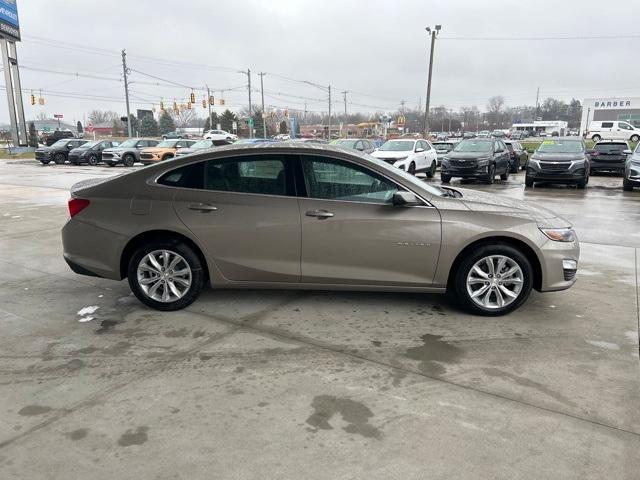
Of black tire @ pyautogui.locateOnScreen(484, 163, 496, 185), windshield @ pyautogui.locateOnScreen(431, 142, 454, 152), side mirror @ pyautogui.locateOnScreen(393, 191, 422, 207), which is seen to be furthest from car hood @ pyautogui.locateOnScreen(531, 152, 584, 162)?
side mirror @ pyautogui.locateOnScreen(393, 191, 422, 207)

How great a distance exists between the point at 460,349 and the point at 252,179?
7.85 feet

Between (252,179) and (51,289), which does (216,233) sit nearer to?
(252,179)

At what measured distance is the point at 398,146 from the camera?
19.8 m

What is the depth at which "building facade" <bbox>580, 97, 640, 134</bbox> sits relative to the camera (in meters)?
65.2

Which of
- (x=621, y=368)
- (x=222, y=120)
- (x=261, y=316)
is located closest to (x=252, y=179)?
(x=261, y=316)

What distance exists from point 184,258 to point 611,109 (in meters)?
77.4

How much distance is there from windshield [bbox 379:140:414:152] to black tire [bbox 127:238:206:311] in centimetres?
1571

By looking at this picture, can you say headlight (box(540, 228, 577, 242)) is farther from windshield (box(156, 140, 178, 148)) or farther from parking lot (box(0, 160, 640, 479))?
windshield (box(156, 140, 178, 148))

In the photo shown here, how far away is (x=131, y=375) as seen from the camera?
11.8 ft

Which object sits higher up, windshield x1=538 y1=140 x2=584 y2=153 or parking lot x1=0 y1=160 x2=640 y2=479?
windshield x1=538 y1=140 x2=584 y2=153

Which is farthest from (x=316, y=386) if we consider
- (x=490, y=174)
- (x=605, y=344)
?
(x=490, y=174)

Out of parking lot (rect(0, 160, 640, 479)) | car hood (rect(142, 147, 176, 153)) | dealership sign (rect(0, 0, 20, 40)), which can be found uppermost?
dealership sign (rect(0, 0, 20, 40))

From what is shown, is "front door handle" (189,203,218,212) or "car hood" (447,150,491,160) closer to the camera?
"front door handle" (189,203,218,212)

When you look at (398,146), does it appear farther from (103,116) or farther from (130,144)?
(103,116)
